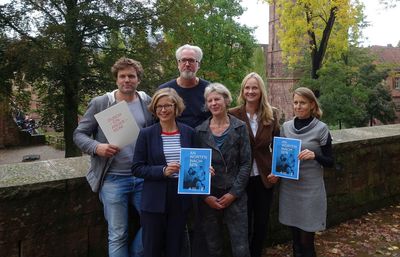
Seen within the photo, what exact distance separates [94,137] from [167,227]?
36.1 inches

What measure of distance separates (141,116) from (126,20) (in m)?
13.2

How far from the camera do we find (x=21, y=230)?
2.63 m

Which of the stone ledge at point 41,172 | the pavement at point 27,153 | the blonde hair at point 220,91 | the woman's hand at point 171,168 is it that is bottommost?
the pavement at point 27,153

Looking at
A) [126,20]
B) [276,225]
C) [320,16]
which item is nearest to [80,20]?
[126,20]

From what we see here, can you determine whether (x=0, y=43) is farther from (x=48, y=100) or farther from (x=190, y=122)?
(x=190, y=122)

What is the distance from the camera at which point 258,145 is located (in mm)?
3139

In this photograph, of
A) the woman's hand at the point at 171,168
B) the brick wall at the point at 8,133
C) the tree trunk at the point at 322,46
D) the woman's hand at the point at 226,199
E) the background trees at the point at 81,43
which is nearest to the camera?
the woman's hand at the point at 171,168

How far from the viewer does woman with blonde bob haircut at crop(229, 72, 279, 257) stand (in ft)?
10.4

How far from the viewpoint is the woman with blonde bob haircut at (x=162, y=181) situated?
2629mm

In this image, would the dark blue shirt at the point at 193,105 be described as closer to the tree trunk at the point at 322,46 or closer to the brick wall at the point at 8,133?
the tree trunk at the point at 322,46

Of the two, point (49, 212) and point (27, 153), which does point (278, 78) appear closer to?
point (27, 153)

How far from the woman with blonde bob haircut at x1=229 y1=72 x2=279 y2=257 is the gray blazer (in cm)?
87

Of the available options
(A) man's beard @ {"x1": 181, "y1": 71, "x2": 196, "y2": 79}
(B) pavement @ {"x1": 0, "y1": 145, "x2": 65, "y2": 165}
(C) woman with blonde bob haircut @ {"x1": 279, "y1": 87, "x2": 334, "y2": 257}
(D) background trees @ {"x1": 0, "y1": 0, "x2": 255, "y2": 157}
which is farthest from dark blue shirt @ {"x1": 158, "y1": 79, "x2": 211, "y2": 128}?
(B) pavement @ {"x1": 0, "y1": 145, "x2": 65, "y2": 165}

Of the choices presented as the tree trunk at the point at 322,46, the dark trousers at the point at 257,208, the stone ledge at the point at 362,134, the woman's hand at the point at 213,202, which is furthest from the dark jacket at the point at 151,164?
the tree trunk at the point at 322,46
